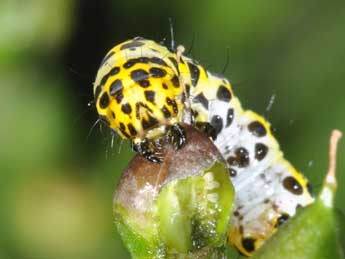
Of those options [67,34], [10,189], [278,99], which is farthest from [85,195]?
[278,99]

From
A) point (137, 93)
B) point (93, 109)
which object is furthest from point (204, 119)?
point (93, 109)

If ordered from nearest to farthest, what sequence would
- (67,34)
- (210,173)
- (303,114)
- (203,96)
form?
(210,173) < (203,96) < (67,34) < (303,114)

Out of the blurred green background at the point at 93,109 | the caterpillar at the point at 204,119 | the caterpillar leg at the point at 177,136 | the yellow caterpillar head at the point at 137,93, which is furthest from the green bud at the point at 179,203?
the blurred green background at the point at 93,109

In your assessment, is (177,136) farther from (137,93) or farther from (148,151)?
(137,93)

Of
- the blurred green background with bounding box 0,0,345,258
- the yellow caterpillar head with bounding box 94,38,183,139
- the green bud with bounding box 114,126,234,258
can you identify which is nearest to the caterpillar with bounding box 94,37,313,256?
the yellow caterpillar head with bounding box 94,38,183,139

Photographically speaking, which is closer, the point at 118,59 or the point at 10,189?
the point at 118,59

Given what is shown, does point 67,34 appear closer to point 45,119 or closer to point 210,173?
point 45,119
